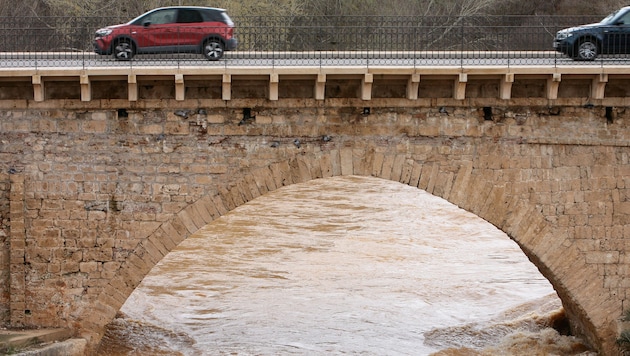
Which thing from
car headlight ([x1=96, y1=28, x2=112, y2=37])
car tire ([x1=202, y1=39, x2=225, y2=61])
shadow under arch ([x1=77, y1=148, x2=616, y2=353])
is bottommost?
shadow under arch ([x1=77, y1=148, x2=616, y2=353])

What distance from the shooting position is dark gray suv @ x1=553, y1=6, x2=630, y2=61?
50.4 feet

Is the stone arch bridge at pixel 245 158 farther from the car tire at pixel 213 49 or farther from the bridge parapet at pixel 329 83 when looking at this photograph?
the car tire at pixel 213 49

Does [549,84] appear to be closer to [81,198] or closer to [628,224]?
[628,224]

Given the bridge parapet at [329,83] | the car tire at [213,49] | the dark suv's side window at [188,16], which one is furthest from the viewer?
the dark suv's side window at [188,16]

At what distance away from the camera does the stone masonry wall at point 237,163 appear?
13.5 m

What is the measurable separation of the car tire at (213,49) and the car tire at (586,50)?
19.5 feet

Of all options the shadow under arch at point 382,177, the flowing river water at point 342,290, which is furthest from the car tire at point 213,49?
the flowing river water at point 342,290

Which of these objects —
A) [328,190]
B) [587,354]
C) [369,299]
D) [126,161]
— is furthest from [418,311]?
[328,190]

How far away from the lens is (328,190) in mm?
28891

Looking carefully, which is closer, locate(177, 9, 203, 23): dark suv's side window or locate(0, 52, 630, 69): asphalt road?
locate(0, 52, 630, 69): asphalt road

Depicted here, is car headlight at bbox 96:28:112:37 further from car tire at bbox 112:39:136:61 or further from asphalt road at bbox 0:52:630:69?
asphalt road at bbox 0:52:630:69

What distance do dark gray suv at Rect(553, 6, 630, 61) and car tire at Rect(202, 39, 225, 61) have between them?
228 inches

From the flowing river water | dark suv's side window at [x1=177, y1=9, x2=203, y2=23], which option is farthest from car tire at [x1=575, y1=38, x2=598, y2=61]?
dark suv's side window at [x1=177, y1=9, x2=203, y2=23]

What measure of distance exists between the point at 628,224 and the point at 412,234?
33.9 ft
